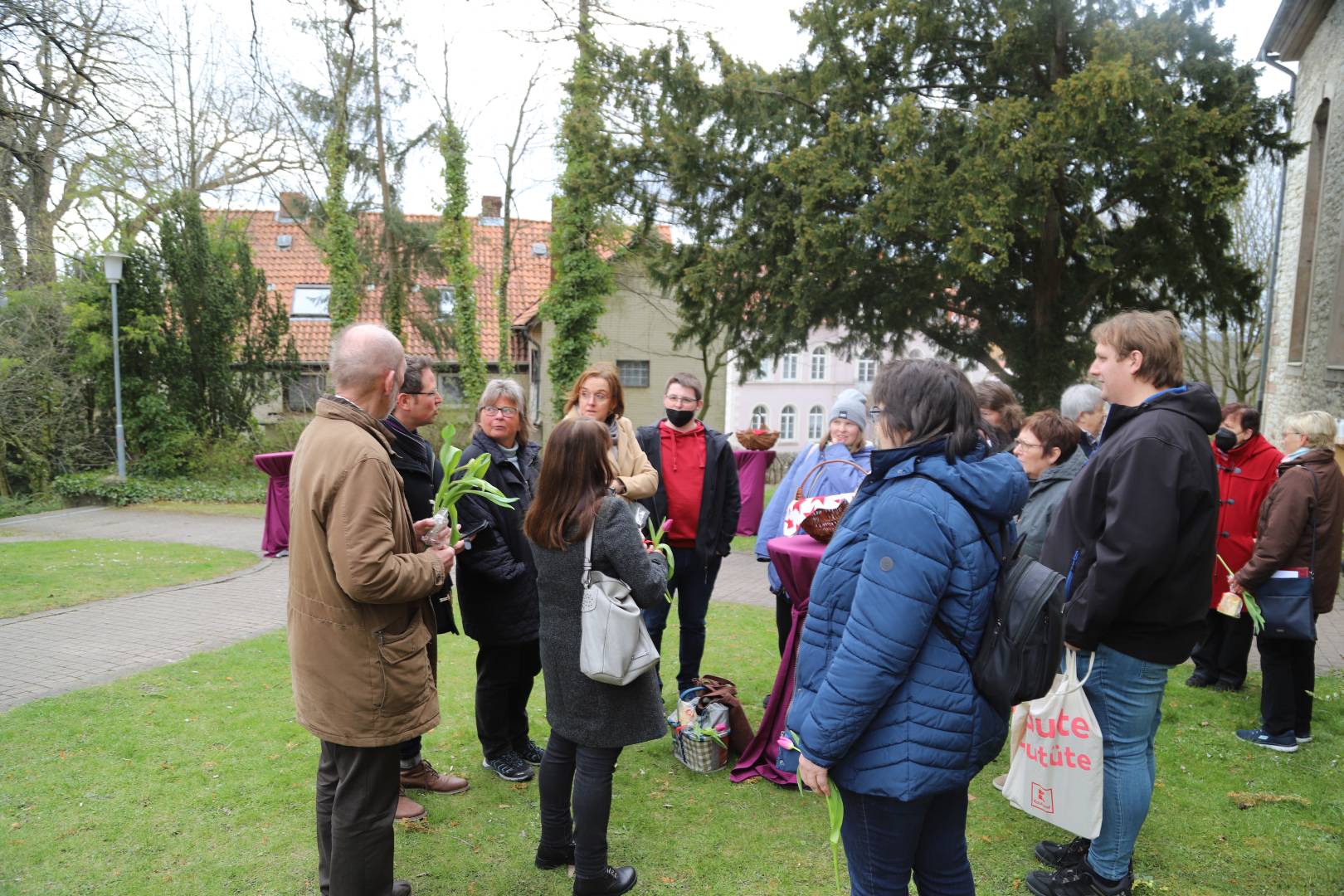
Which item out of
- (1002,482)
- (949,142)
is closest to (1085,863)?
(1002,482)

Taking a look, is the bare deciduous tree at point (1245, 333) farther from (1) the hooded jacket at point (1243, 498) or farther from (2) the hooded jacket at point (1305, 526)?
(2) the hooded jacket at point (1305, 526)

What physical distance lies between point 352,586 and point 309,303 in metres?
30.8

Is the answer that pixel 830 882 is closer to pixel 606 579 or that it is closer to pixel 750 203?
pixel 606 579

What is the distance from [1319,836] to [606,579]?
11.7 feet

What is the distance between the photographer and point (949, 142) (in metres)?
11.1

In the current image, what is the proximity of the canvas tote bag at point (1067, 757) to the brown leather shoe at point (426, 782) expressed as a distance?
2.68m

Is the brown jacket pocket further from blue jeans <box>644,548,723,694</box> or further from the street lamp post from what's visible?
the street lamp post

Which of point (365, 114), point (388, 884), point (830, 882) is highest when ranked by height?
point (365, 114)

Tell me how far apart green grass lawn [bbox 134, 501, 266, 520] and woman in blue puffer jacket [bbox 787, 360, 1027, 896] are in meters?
15.9

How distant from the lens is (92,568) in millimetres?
9938

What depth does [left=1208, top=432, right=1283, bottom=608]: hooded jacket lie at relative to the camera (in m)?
5.44

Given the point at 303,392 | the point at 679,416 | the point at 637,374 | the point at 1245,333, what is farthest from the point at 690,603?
the point at 1245,333

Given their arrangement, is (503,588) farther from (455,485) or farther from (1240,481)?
(1240,481)

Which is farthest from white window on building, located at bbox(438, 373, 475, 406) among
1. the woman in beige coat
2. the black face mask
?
the woman in beige coat
